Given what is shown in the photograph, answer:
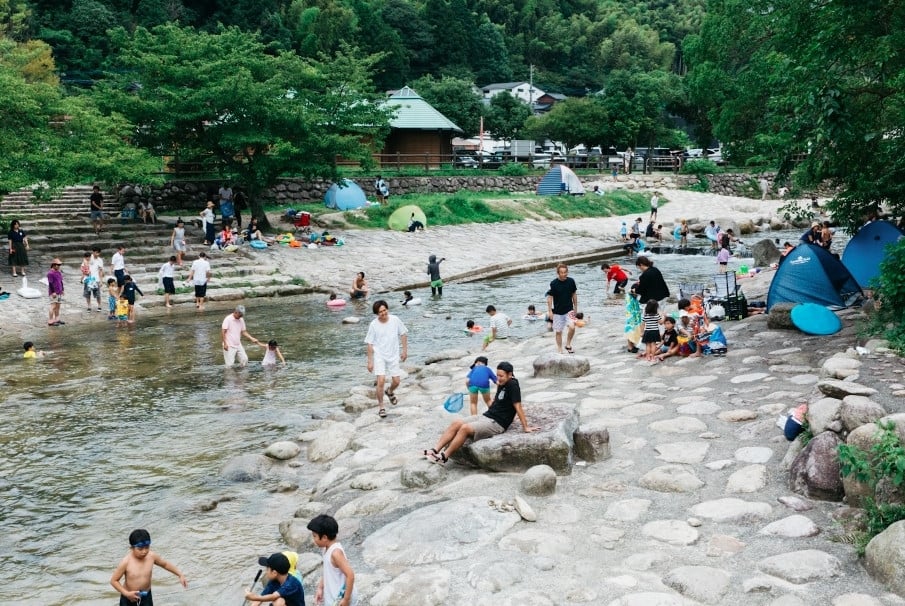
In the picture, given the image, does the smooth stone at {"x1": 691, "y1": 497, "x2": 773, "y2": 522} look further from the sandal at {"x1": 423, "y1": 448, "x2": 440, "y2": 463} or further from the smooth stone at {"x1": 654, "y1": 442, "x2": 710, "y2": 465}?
the sandal at {"x1": 423, "y1": 448, "x2": 440, "y2": 463}

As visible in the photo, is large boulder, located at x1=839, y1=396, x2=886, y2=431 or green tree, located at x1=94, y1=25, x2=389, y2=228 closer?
large boulder, located at x1=839, y1=396, x2=886, y2=431

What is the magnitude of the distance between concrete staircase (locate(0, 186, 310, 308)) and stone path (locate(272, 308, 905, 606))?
13429 mm

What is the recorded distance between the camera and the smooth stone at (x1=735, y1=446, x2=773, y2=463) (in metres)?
8.60

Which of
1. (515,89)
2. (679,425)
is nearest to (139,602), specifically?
(679,425)

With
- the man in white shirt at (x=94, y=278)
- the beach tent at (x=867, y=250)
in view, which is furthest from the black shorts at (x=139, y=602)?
the man in white shirt at (x=94, y=278)

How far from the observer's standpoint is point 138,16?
58.4 m

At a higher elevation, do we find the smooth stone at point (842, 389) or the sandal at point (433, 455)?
the smooth stone at point (842, 389)

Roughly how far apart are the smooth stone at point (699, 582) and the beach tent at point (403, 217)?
2801cm

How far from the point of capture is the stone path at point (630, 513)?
258 inches

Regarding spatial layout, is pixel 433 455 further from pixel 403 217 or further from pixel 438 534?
pixel 403 217

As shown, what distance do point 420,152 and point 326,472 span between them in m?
37.7

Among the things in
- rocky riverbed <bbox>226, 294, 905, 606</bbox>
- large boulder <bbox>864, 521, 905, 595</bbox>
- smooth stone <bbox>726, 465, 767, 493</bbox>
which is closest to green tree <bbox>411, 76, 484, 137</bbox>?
rocky riverbed <bbox>226, 294, 905, 606</bbox>

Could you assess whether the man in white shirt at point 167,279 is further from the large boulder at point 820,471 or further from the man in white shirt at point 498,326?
the large boulder at point 820,471

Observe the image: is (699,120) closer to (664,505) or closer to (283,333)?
(283,333)
